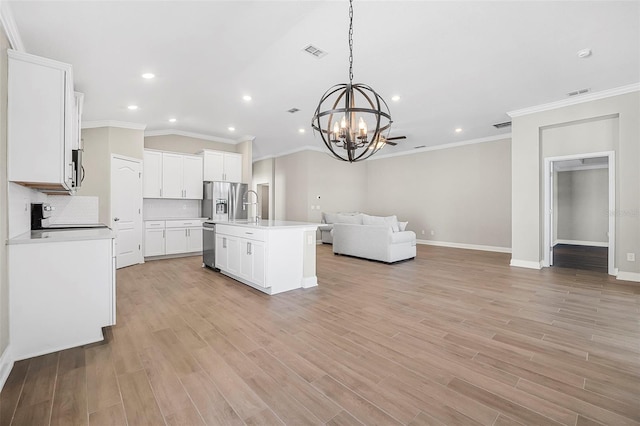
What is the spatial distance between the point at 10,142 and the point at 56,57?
4.83 ft

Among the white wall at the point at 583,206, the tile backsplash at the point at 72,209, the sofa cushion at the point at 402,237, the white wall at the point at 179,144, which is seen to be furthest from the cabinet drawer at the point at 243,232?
the white wall at the point at 583,206

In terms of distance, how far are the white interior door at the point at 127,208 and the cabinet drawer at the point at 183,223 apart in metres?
0.58

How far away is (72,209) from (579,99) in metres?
8.13

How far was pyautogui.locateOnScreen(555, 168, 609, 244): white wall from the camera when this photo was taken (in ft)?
27.7

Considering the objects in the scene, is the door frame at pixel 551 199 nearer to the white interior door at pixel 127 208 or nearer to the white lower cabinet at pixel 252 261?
the white lower cabinet at pixel 252 261

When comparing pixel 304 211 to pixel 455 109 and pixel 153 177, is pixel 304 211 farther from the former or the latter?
pixel 455 109

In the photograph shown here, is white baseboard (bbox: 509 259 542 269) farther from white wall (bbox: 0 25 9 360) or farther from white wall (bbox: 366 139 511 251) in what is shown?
white wall (bbox: 0 25 9 360)

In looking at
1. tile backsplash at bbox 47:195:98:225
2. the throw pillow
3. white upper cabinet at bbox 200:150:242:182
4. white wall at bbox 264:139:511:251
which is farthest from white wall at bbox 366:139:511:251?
tile backsplash at bbox 47:195:98:225

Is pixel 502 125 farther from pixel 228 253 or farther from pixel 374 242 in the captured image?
pixel 228 253

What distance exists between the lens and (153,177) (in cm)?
600

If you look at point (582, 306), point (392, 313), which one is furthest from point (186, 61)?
point (582, 306)

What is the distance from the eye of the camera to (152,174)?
5.99 meters

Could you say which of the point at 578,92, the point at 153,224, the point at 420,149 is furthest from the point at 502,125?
the point at 153,224

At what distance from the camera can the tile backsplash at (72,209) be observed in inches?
151
